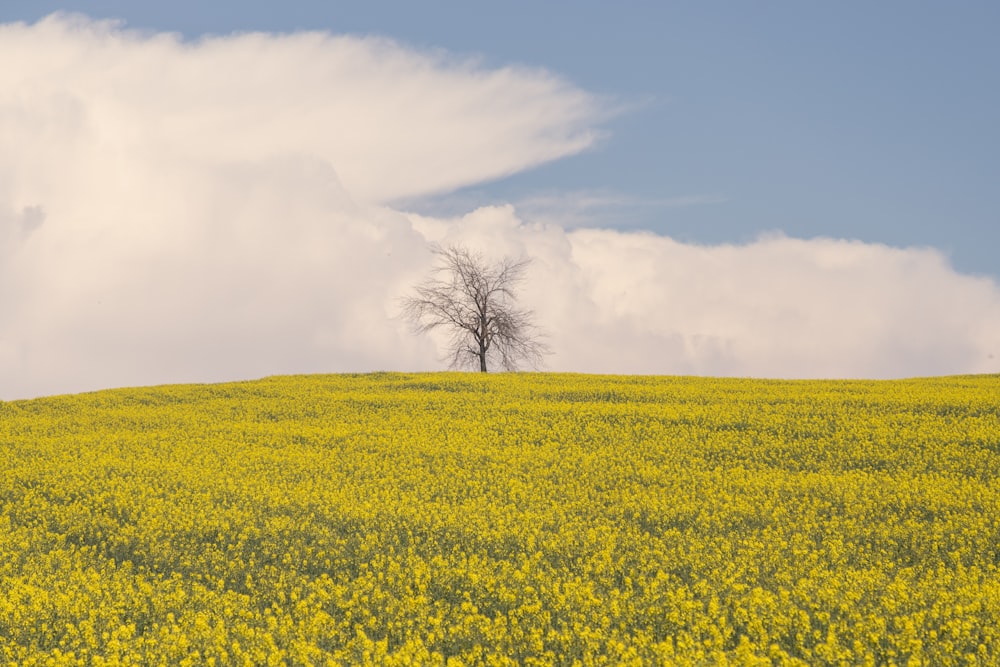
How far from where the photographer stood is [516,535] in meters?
14.8

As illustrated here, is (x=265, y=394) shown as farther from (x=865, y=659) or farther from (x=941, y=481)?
(x=865, y=659)

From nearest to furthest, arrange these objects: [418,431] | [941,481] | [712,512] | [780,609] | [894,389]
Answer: [780,609]
[712,512]
[941,481]
[418,431]
[894,389]

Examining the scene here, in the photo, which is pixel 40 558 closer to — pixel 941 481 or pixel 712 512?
pixel 712 512

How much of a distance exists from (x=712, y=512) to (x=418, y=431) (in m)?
10.9

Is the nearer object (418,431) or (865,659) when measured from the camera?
(865,659)

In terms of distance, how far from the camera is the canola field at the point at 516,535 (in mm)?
10352

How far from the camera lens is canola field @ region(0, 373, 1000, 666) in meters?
10.4

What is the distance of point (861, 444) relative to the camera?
2230 cm

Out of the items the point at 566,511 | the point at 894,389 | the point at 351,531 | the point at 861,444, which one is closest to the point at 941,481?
the point at 861,444

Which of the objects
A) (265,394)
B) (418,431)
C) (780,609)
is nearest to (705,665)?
(780,609)

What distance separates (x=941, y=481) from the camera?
1878 cm

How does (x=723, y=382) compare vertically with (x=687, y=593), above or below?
above

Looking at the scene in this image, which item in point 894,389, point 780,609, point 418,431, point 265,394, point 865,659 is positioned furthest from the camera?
point 265,394

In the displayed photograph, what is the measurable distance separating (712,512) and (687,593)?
208 inches
